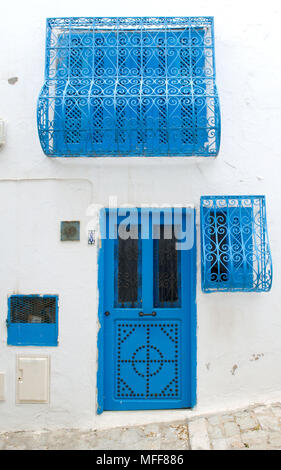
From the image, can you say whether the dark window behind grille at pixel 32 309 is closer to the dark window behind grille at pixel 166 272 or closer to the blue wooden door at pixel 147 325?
the blue wooden door at pixel 147 325

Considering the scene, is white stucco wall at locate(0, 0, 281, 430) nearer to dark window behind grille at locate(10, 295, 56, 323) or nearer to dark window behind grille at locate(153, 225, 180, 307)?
dark window behind grille at locate(10, 295, 56, 323)

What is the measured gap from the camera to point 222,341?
4.05 metres

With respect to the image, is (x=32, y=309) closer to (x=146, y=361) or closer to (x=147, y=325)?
(x=147, y=325)

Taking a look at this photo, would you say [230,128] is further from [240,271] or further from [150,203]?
[240,271]

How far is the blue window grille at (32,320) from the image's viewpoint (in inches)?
159

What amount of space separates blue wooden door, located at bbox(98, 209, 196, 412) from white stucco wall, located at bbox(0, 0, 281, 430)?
129mm

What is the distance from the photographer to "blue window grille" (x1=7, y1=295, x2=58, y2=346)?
404cm

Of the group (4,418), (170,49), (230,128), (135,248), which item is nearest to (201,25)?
(170,49)

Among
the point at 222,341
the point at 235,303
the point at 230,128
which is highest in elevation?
the point at 230,128

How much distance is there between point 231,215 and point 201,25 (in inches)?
85.5

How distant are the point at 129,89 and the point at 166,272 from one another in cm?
205

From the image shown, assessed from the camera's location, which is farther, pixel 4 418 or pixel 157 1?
pixel 157 1

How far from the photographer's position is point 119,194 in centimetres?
411

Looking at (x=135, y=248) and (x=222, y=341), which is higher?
(x=135, y=248)
